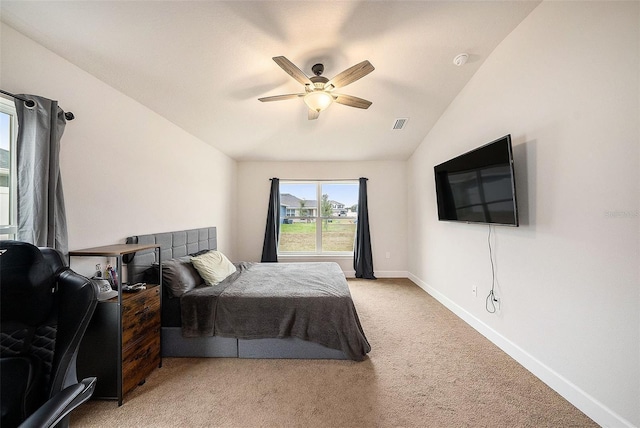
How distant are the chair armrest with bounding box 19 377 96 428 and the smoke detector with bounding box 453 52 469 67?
3.49 metres

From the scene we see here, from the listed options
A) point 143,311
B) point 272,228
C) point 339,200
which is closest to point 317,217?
point 339,200

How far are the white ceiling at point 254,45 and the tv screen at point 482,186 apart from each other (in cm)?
99

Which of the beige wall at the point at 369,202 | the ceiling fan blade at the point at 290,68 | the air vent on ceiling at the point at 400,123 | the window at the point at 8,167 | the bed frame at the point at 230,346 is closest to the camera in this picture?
the window at the point at 8,167

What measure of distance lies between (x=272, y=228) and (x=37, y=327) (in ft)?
12.7

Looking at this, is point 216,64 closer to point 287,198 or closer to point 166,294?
point 166,294

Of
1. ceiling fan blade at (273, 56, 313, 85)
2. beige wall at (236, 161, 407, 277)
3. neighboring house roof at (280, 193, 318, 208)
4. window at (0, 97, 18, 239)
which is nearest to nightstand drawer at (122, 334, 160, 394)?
window at (0, 97, 18, 239)

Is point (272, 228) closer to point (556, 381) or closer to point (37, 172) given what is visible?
point (37, 172)

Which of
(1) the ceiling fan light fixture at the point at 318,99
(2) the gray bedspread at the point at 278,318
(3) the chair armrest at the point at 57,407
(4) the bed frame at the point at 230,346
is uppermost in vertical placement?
(1) the ceiling fan light fixture at the point at 318,99

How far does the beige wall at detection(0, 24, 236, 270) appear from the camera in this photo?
1.62 m

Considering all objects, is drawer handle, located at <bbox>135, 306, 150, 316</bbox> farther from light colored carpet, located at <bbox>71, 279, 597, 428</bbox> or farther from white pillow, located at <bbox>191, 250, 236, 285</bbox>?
white pillow, located at <bbox>191, 250, 236, 285</bbox>

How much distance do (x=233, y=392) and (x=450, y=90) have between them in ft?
12.4

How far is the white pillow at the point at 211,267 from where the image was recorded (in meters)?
2.60

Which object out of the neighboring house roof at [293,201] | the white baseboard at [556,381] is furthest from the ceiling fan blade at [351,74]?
the neighboring house roof at [293,201]

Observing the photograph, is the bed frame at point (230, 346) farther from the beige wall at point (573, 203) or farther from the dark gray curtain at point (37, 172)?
the beige wall at point (573, 203)
